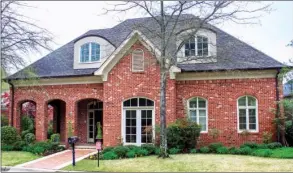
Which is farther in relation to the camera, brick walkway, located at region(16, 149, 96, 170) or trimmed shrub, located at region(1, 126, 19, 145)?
trimmed shrub, located at region(1, 126, 19, 145)

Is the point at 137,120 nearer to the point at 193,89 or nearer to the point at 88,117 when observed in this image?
the point at 193,89

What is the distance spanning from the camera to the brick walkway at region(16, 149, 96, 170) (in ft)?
48.1

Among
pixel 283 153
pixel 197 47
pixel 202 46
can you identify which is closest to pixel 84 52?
pixel 197 47

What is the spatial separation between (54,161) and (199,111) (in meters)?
8.05

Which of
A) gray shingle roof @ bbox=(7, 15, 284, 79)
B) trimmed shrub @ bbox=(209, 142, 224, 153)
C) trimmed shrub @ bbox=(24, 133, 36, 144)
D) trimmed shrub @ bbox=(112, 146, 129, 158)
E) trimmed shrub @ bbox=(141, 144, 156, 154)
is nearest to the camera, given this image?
trimmed shrub @ bbox=(112, 146, 129, 158)

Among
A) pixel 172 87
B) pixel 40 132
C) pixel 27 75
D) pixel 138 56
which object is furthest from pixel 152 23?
pixel 40 132

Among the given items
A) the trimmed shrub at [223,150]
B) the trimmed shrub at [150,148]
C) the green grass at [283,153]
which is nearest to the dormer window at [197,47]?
the trimmed shrub at [223,150]

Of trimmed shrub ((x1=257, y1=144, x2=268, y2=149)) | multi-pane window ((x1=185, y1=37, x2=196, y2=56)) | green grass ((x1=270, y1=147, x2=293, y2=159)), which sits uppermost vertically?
multi-pane window ((x1=185, y1=37, x2=196, y2=56))

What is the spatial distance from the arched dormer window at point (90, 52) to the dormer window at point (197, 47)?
544 centimetres

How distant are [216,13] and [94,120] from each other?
420 inches

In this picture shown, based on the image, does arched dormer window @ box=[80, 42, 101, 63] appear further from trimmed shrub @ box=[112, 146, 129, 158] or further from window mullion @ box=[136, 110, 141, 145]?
trimmed shrub @ box=[112, 146, 129, 158]

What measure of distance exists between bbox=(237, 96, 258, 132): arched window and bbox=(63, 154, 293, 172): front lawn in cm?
343

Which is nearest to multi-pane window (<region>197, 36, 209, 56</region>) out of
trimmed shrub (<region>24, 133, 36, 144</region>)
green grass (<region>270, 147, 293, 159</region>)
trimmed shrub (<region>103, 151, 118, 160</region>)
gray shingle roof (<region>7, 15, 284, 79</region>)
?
gray shingle roof (<region>7, 15, 284, 79</region>)

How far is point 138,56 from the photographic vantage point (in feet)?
61.6
